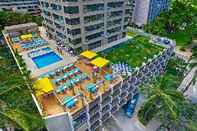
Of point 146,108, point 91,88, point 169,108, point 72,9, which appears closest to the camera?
point 169,108

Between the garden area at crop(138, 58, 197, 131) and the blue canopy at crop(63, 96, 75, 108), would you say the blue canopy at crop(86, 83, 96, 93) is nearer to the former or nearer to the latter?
the blue canopy at crop(63, 96, 75, 108)

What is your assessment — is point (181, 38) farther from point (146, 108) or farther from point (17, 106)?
point (17, 106)

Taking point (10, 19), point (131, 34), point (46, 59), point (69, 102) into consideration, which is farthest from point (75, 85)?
point (10, 19)

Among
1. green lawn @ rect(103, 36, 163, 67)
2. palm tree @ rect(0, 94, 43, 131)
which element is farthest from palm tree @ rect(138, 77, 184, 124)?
palm tree @ rect(0, 94, 43, 131)

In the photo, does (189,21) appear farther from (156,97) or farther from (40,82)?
(40,82)

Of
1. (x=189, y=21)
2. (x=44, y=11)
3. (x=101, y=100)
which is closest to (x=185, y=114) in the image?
(x=101, y=100)

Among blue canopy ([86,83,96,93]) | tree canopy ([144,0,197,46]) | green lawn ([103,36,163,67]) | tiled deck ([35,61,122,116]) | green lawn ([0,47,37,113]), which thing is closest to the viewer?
tiled deck ([35,61,122,116])
